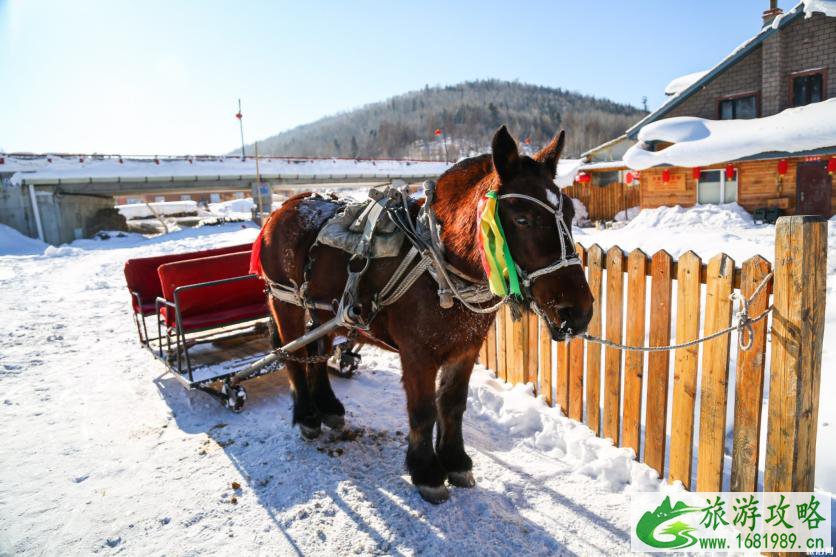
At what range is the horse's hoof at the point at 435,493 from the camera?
3.14m

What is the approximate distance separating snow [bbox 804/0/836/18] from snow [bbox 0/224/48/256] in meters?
33.6

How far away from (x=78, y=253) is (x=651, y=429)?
2454 centimetres

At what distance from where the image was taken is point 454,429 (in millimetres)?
3367

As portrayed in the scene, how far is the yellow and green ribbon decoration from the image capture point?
2314mm

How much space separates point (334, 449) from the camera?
3.89 metres

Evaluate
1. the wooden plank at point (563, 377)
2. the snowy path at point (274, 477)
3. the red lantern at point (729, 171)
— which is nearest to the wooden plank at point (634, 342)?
the snowy path at point (274, 477)

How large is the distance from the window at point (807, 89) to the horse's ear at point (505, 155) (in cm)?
2198

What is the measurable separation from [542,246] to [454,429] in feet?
5.54

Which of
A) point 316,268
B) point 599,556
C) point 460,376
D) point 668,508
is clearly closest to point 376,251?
point 316,268

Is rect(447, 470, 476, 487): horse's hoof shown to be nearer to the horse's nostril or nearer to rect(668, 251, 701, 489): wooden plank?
rect(668, 251, 701, 489): wooden plank

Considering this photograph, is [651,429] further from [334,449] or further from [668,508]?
[334,449]

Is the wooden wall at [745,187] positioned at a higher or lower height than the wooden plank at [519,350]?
higher

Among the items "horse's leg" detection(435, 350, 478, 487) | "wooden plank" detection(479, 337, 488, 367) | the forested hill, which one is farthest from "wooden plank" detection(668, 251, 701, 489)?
the forested hill

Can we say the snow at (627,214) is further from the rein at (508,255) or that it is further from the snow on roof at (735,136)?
the rein at (508,255)
